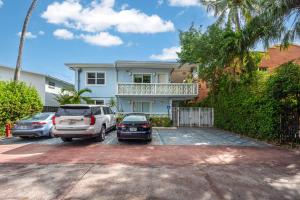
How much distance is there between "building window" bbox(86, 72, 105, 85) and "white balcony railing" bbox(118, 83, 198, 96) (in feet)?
9.68

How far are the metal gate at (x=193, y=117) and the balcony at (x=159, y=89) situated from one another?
1.53 m

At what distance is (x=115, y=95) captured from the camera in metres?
23.1

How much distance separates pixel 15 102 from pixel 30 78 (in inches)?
516

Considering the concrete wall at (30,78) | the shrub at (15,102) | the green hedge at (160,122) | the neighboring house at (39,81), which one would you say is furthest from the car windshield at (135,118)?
the neighboring house at (39,81)

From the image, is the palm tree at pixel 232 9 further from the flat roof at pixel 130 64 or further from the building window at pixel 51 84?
the building window at pixel 51 84

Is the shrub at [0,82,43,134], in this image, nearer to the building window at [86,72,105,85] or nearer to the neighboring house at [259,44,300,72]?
the building window at [86,72,105,85]

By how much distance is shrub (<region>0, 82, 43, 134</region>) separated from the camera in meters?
14.4

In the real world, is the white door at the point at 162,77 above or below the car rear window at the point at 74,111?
above

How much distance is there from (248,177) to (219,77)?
46.2 feet

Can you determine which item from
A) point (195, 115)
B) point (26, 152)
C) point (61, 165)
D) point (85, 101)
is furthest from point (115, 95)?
point (61, 165)

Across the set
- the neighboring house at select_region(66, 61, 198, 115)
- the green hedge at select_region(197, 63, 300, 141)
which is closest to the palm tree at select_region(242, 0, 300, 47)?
the green hedge at select_region(197, 63, 300, 141)

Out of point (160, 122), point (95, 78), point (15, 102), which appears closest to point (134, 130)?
point (15, 102)

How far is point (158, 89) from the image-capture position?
22.8 metres

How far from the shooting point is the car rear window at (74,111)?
11219 mm
